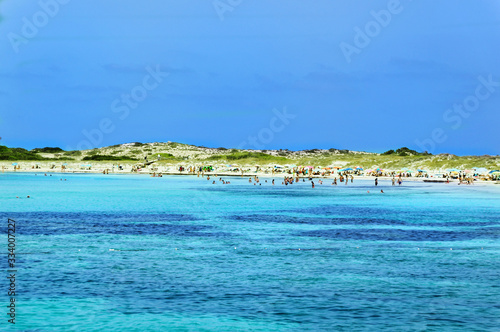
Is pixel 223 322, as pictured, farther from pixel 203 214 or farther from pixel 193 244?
pixel 203 214

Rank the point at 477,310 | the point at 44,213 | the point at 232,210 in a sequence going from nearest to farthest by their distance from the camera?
the point at 477,310 → the point at 44,213 → the point at 232,210

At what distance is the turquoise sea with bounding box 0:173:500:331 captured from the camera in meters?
18.3

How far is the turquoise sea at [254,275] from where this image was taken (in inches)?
722

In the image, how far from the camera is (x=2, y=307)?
1956cm

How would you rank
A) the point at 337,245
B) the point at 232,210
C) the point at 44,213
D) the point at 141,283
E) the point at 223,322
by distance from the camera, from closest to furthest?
the point at 223,322, the point at 141,283, the point at 337,245, the point at 44,213, the point at 232,210

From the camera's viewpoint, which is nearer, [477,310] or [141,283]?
[477,310]

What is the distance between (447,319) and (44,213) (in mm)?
43637

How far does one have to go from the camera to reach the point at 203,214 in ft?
180

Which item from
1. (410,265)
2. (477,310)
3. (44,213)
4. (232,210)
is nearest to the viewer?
(477,310)

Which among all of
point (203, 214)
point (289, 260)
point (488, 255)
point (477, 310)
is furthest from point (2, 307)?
point (203, 214)

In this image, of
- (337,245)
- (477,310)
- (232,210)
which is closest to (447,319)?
(477,310)

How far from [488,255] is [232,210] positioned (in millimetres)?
33019

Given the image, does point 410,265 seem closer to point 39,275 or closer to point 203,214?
point 39,275

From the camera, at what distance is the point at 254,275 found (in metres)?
24.7
